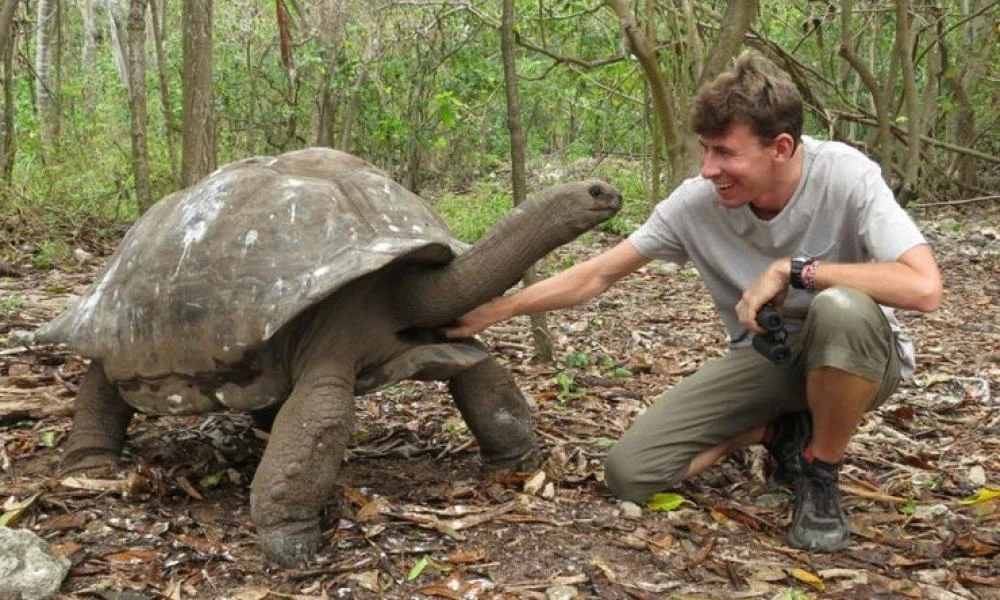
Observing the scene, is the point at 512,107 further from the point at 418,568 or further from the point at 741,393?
the point at 418,568

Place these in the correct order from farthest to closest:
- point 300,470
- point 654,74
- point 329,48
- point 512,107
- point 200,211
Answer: point 329,48
point 654,74
point 512,107
point 200,211
point 300,470

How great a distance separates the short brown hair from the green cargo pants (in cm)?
56

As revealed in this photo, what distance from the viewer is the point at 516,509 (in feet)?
10.6

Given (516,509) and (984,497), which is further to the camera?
(984,497)

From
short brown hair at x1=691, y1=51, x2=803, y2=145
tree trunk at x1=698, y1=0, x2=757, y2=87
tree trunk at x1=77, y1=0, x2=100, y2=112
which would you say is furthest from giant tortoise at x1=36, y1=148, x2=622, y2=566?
tree trunk at x1=77, y1=0, x2=100, y2=112

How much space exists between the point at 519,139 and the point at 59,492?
2.40 metres

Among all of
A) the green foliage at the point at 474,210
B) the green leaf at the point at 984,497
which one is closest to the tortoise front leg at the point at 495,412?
the green leaf at the point at 984,497

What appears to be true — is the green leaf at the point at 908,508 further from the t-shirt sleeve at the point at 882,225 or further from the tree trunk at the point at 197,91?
the tree trunk at the point at 197,91

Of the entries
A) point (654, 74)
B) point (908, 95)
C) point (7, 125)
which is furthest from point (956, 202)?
point (7, 125)

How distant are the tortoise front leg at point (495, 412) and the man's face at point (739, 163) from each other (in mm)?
1022

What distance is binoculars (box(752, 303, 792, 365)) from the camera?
3121mm

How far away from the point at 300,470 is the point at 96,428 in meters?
1.17

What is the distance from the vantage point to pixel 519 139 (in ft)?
14.6

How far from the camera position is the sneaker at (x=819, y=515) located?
3115 mm
